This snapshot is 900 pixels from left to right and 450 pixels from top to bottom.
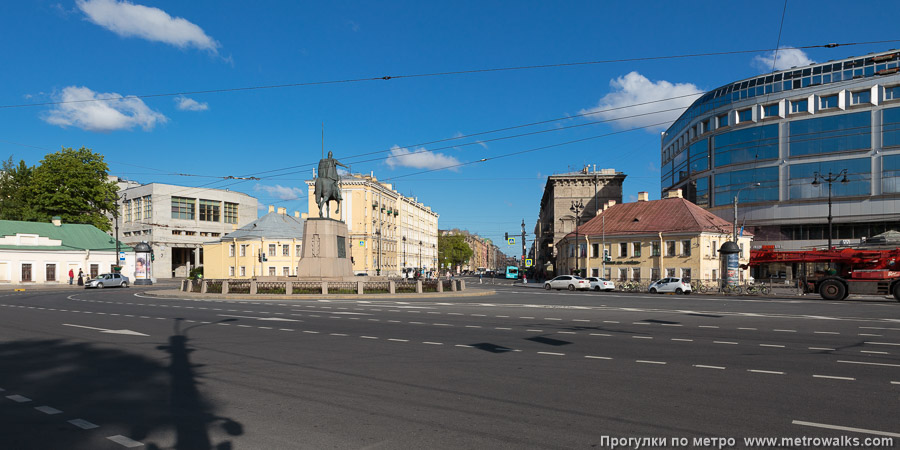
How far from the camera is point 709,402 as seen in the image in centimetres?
774

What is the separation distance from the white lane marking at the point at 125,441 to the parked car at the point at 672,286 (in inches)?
1776

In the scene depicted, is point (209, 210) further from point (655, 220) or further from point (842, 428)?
point (842, 428)

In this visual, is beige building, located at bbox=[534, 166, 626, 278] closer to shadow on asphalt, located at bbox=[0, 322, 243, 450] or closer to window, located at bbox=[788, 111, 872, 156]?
window, located at bbox=[788, 111, 872, 156]

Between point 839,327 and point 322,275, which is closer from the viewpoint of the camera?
point 839,327

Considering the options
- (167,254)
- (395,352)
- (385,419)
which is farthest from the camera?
(167,254)

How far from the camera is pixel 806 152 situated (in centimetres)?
6900

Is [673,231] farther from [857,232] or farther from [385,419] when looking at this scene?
[385,419]

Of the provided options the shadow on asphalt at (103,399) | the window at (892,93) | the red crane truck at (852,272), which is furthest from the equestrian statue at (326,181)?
the window at (892,93)

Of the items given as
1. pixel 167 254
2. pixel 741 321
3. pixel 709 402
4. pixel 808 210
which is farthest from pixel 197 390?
pixel 167 254

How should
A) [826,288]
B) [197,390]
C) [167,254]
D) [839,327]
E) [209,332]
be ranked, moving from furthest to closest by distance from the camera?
[167,254] → [826,288] → [839,327] → [209,332] → [197,390]

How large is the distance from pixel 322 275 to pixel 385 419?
30406 millimetres

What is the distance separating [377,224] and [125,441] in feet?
282

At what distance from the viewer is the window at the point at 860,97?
65.1 m

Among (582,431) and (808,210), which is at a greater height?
(808,210)
